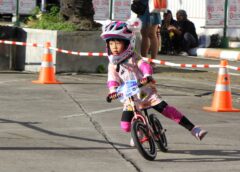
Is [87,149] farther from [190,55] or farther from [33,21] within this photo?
[190,55]

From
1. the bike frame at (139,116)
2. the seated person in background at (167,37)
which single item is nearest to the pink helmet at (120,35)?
the bike frame at (139,116)

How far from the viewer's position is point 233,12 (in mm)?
22188

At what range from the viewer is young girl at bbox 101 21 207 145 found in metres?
7.93

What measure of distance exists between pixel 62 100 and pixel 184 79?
3.63m

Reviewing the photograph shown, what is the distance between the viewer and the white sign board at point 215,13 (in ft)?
70.9

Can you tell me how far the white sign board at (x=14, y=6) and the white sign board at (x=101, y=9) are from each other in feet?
5.98

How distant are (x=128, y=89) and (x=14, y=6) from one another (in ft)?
47.8

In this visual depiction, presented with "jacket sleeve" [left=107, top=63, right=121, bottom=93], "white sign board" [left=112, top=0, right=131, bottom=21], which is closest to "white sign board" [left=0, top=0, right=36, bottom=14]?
"white sign board" [left=112, top=0, right=131, bottom=21]

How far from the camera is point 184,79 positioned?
14695mm

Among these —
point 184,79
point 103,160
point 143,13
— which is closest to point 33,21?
point 143,13

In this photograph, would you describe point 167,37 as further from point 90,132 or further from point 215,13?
point 90,132

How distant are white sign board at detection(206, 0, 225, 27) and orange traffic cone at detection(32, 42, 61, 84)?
28.2ft

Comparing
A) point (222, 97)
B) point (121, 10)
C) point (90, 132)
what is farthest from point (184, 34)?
point (90, 132)

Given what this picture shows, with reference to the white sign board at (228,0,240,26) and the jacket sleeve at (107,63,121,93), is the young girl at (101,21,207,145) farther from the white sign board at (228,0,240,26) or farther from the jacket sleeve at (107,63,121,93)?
the white sign board at (228,0,240,26)
